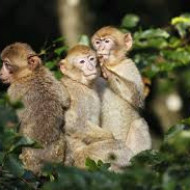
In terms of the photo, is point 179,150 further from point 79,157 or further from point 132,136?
point 132,136

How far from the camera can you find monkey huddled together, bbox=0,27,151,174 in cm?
970

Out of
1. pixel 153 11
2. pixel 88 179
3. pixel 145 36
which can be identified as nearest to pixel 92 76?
pixel 145 36

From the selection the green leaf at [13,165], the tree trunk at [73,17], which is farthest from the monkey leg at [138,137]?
the tree trunk at [73,17]

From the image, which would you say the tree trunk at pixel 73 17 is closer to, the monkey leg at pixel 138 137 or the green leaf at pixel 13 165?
the monkey leg at pixel 138 137

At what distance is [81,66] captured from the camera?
10.7 m

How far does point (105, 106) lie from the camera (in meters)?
11.2

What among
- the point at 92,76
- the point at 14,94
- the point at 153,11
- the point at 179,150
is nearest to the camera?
the point at 179,150

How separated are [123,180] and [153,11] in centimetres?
1671

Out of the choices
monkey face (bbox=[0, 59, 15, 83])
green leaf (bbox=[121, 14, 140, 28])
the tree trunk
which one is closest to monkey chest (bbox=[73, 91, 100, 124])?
monkey face (bbox=[0, 59, 15, 83])

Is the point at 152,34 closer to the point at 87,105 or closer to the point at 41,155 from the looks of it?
the point at 87,105

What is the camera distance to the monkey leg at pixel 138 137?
38.1ft

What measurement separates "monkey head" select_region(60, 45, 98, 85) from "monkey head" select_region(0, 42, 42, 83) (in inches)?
21.3

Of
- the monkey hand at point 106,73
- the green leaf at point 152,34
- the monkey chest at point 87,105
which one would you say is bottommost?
the monkey chest at point 87,105

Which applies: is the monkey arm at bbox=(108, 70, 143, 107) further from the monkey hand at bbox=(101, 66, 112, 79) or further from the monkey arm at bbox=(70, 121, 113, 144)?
the monkey arm at bbox=(70, 121, 113, 144)
